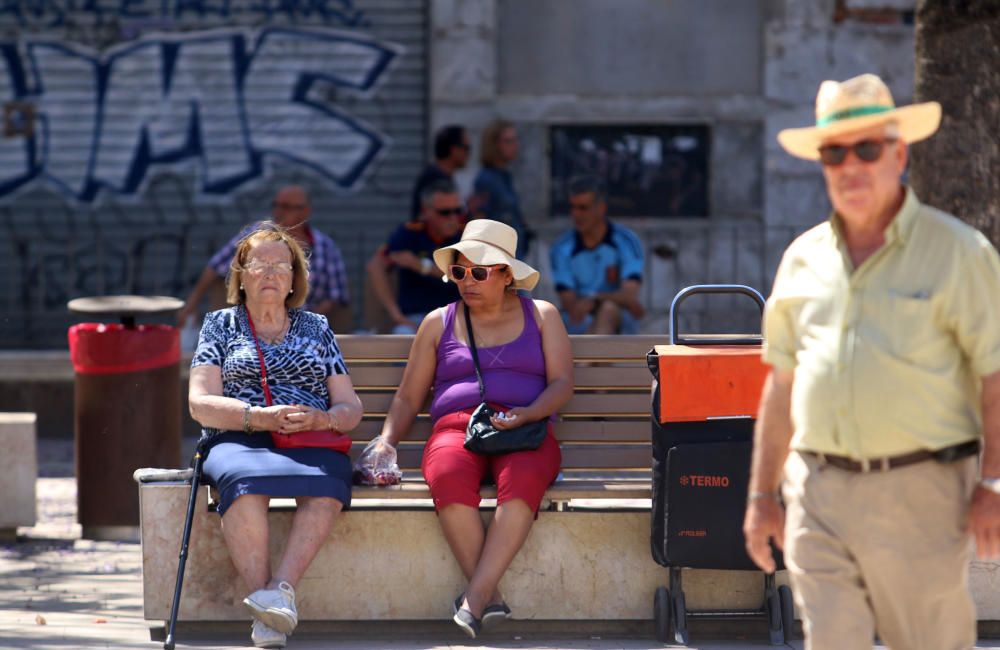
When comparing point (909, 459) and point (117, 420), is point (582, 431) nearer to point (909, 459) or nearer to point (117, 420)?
point (909, 459)

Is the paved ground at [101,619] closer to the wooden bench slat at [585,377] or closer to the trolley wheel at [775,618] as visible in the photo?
the trolley wheel at [775,618]

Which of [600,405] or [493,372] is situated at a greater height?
[493,372]

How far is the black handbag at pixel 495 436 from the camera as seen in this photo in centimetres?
585

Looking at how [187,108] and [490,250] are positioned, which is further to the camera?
[187,108]

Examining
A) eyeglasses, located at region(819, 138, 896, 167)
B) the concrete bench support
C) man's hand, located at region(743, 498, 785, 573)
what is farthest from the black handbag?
the concrete bench support

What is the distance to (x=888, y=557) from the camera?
389 centimetres

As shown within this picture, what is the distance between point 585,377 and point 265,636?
157 cm

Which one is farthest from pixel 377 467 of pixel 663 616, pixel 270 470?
pixel 663 616

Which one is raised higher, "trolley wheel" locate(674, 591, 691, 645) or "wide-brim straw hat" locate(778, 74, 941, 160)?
"wide-brim straw hat" locate(778, 74, 941, 160)

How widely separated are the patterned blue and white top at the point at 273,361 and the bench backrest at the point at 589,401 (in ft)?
0.62

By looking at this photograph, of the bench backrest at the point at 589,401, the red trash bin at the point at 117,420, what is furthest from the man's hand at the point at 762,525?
the red trash bin at the point at 117,420

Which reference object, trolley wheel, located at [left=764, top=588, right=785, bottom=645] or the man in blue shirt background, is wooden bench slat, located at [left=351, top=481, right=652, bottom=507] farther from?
→ the man in blue shirt background

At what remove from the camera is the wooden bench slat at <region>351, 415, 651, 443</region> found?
6.28m

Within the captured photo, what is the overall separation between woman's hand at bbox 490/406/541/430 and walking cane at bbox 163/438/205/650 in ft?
3.45
